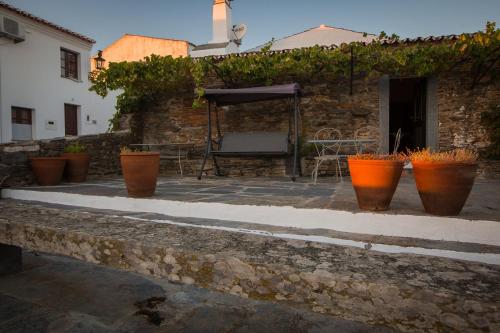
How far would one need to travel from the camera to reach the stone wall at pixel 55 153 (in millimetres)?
4473

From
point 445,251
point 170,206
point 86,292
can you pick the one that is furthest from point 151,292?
point 445,251

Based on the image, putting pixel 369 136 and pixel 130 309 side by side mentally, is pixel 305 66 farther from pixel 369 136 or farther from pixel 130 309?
pixel 130 309

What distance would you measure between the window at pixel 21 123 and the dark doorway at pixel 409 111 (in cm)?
1277

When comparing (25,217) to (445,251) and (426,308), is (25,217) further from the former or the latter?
(445,251)

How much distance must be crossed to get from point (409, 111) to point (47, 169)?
35.8ft

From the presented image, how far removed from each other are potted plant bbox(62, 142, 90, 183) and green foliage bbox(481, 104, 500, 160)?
22.7ft

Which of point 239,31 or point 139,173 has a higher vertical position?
point 239,31

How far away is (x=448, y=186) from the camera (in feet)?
7.24

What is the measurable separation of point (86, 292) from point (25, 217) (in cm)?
74

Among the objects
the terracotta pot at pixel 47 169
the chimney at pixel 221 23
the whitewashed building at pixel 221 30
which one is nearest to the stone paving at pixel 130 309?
the terracotta pot at pixel 47 169

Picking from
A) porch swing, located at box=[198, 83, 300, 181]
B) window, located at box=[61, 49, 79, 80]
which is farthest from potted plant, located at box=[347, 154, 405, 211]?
window, located at box=[61, 49, 79, 80]

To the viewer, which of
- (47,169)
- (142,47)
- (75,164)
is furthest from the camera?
(142,47)

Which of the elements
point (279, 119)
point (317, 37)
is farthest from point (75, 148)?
point (317, 37)

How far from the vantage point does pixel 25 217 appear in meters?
2.35
